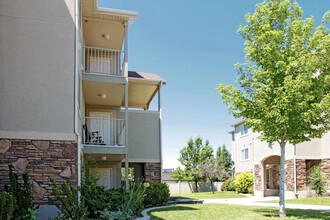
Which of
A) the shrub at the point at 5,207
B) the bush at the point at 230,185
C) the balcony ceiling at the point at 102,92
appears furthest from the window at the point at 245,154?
the shrub at the point at 5,207

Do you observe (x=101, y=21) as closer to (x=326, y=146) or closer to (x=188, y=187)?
(x=326, y=146)

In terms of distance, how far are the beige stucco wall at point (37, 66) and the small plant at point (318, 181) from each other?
53.8 ft

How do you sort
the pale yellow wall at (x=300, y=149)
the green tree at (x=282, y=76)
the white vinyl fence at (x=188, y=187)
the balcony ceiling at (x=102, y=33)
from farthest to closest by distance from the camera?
the white vinyl fence at (x=188, y=187)
the pale yellow wall at (x=300, y=149)
the balcony ceiling at (x=102, y=33)
the green tree at (x=282, y=76)

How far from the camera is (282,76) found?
11898mm

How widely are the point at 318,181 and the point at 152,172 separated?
409 inches

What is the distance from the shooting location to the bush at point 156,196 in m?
15.2

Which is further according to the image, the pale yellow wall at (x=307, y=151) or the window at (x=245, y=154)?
the window at (x=245, y=154)

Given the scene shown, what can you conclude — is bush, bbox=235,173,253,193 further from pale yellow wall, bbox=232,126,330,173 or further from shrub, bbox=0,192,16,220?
shrub, bbox=0,192,16,220

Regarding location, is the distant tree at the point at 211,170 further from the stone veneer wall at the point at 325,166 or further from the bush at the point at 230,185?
the stone veneer wall at the point at 325,166

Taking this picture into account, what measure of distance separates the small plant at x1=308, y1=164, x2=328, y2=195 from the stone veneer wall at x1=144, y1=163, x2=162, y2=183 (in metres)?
9.67

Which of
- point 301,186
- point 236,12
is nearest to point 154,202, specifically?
point 301,186

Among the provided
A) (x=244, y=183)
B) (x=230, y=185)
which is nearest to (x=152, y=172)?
(x=244, y=183)

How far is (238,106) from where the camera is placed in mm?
12281

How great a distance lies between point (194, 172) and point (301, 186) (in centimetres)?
1594
